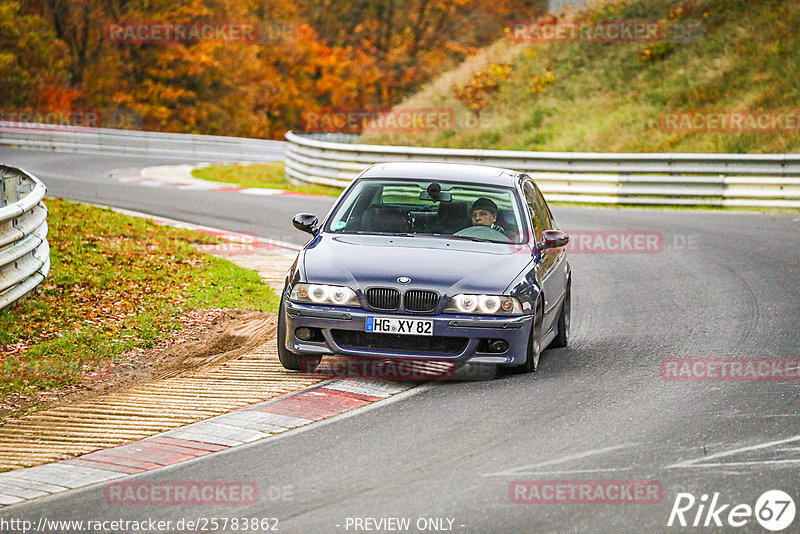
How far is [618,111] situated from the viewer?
113 feet

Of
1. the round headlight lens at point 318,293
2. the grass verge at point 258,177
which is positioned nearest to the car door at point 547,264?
the round headlight lens at point 318,293

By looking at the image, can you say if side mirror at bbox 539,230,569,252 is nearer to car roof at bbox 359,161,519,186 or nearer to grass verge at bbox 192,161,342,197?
car roof at bbox 359,161,519,186

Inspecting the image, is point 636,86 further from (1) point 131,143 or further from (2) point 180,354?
(2) point 180,354

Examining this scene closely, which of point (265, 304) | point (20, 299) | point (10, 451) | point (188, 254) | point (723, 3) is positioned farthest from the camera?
point (723, 3)

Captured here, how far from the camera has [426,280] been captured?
9031 millimetres

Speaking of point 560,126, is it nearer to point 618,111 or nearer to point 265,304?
point 618,111

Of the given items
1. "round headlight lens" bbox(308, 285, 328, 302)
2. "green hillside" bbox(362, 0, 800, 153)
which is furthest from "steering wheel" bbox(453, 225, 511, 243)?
"green hillside" bbox(362, 0, 800, 153)

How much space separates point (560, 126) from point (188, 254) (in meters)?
21.0

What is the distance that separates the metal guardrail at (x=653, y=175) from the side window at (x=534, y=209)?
13.8 meters

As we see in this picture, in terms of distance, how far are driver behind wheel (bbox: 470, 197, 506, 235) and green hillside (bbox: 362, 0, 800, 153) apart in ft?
65.5

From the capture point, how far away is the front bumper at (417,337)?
8.94m

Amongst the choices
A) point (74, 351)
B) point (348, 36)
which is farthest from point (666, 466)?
point (348, 36)

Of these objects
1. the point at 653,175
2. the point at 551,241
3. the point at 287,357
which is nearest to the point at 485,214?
the point at 551,241

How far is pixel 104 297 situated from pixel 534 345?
202 inches
